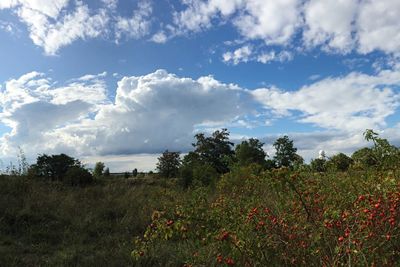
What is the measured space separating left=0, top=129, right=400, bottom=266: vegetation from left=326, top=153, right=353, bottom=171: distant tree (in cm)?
2

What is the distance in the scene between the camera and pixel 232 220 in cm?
449

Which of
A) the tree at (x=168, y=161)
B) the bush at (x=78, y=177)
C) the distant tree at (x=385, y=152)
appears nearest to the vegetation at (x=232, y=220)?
the distant tree at (x=385, y=152)

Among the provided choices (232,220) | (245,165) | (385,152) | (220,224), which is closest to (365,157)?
A: (385,152)

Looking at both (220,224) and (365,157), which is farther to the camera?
(365,157)

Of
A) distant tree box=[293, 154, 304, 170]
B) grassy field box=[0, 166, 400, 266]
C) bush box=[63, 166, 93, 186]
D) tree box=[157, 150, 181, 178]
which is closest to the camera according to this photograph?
grassy field box=[0, 166, 400, 266]

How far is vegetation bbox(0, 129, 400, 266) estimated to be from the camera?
3305mm

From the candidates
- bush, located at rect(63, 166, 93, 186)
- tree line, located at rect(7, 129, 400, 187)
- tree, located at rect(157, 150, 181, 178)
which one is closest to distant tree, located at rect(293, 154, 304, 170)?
tree line, located at rect(7, 129, 400, 187)

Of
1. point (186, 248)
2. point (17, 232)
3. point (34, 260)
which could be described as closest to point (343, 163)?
point (186, 248)

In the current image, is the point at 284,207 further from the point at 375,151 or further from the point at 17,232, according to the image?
the point at 17,232

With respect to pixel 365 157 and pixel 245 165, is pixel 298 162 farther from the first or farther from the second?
pixel 245 165

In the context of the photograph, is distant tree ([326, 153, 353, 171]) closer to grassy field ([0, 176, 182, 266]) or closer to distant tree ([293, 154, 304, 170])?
distant tree ([293, 154, 304, 170])

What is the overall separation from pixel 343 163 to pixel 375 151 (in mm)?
2427

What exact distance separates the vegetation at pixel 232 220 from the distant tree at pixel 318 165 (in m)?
0.02

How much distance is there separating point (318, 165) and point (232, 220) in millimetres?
2324
